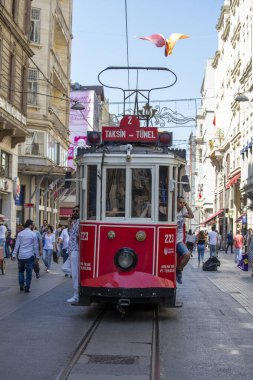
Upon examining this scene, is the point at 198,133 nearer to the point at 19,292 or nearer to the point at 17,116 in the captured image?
the point at 17,116

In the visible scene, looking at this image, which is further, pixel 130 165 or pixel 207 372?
pixel 130 165

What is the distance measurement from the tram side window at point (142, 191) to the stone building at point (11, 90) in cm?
1586

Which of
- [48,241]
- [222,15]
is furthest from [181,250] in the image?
[222,15]

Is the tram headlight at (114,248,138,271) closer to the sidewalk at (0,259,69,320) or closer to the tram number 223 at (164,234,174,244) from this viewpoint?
the tram number 223 at (164,234,174,244)

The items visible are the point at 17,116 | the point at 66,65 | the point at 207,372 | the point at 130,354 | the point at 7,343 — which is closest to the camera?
the point at 207,372

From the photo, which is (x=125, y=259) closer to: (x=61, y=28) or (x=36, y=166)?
(x=36, y=166)

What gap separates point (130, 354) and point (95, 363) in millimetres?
675

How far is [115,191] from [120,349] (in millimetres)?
3410

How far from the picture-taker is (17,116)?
2916 centimetres

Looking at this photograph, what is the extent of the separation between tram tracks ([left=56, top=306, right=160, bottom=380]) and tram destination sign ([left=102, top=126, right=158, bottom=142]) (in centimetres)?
323

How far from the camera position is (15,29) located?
2847 cm

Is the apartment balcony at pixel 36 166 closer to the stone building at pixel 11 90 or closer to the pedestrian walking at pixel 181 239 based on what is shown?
the stone building at pixel 11 90

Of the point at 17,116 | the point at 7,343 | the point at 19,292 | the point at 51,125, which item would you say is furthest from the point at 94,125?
the point at 7,343

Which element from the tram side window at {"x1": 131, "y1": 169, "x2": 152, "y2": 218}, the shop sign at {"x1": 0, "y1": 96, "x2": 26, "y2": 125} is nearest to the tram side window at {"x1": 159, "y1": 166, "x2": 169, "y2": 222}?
the tram side window at {"x1": 131, "y1": 169, "x2": 152, "y2": 218}
